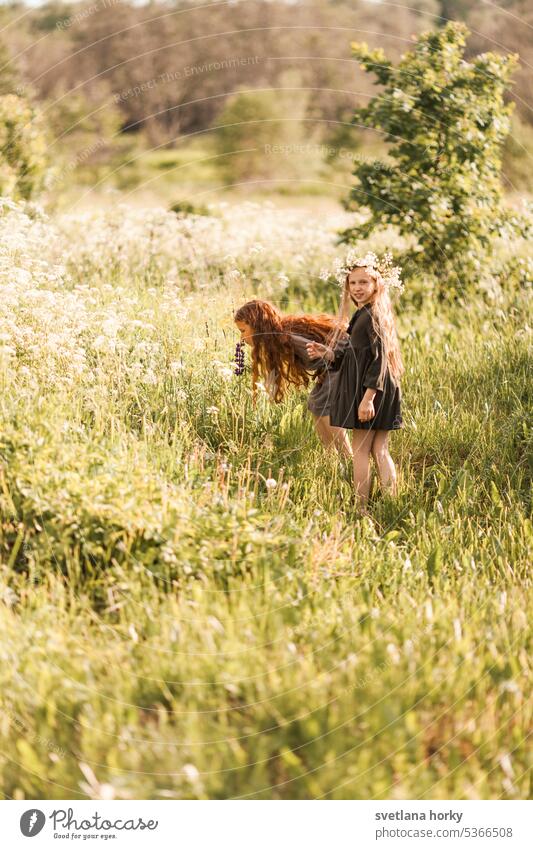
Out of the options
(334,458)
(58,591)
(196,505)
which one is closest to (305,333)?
(334,458)

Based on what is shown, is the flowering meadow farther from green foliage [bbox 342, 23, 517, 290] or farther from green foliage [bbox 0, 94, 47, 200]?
green foliage [bbox 0, 94, 47, 200]

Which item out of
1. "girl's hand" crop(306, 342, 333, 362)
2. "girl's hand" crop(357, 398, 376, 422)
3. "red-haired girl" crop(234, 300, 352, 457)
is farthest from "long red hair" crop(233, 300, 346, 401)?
"girl's hand" crop(357, 398, 376, 422)

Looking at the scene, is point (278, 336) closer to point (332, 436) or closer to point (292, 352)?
point (292, 352)

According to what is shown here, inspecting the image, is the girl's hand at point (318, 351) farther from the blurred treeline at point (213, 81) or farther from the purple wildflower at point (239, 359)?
the blurred treeline at point (213, 81)

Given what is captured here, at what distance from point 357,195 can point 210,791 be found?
5.66m

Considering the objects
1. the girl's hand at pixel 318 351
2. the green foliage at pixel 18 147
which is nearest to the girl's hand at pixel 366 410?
the girl's hand at pixel 318 351

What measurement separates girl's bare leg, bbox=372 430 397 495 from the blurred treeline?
13796 mm

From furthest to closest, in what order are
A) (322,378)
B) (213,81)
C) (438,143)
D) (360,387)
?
(213,81) < (438,143) < (322,378) < (360,387)

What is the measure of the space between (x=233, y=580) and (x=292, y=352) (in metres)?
1.83

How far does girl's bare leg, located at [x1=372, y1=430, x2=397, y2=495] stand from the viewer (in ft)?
14.8

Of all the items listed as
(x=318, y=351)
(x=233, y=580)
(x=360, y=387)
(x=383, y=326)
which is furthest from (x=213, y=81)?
(x=233, y=580)

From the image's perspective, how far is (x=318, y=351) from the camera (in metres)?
4.63

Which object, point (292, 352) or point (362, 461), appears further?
point (292, 352)

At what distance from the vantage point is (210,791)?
2.49 meters
